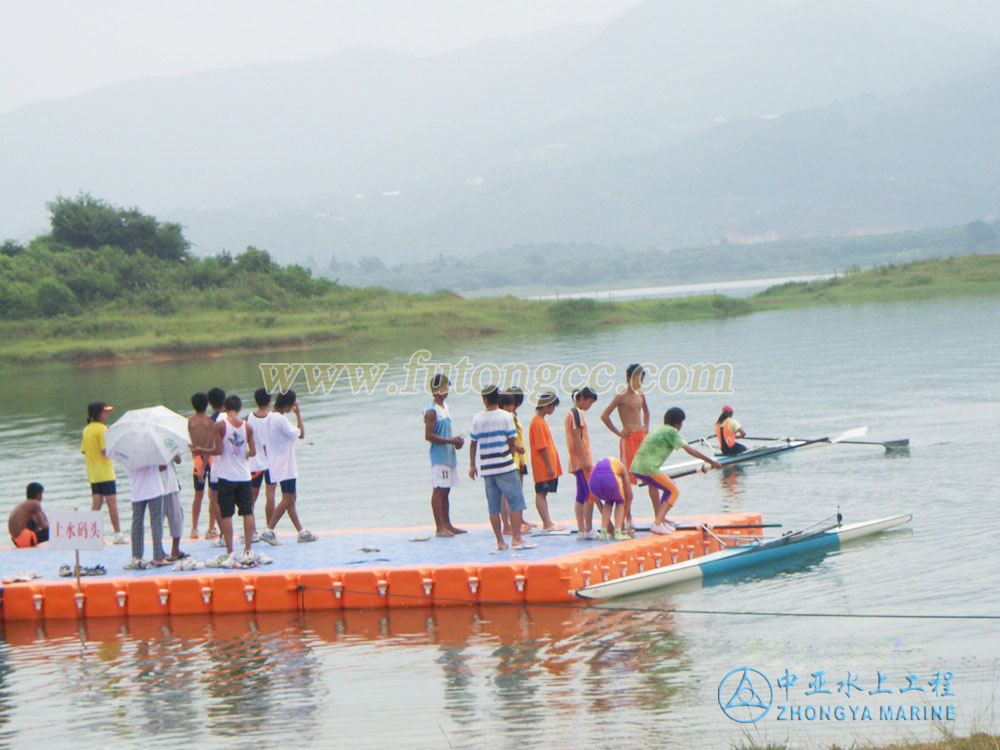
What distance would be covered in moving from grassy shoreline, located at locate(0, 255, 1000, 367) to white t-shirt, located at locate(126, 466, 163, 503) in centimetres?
5213

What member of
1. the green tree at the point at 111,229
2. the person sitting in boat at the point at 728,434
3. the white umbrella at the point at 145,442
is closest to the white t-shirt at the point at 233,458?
the white umbrella at the point at 145,442

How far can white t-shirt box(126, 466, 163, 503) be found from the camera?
1323 cm

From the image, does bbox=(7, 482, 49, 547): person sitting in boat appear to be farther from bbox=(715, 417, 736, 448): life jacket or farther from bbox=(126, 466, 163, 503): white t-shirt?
bbox=(715, 417, 736, 448): life jacket

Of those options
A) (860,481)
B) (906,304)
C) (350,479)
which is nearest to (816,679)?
(860,481)

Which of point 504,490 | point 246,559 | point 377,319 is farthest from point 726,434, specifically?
point 377,319

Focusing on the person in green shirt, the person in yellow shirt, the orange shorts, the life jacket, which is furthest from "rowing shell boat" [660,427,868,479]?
the person in yellow shirt

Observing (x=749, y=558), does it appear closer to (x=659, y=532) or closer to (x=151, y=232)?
(x=659, y=532)

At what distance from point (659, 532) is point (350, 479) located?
1127 cm

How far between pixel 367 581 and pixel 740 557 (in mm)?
4314

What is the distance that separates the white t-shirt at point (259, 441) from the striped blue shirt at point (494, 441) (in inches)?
109

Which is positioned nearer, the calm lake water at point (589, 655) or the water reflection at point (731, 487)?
the calm lake water at point (589, 655)

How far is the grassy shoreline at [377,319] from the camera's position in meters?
64.6

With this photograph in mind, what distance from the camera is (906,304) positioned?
251ft

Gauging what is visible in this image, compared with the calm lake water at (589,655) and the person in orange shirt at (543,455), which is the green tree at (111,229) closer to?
the calm lake water at (589,655)
